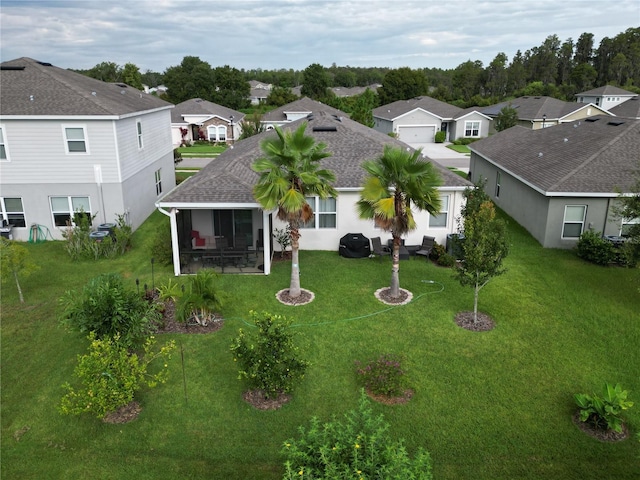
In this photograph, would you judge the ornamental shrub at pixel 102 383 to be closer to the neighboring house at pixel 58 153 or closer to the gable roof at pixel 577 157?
the neighboring house at pixel 58 153

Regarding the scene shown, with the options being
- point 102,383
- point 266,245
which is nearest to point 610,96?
point 266,245

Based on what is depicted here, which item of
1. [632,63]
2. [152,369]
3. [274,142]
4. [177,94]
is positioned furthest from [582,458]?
A: [632,63]

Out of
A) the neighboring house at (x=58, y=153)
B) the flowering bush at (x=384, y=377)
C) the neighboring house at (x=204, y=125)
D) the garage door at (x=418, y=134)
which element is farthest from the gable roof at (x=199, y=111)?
the flowering bush at (x=384, y=377)

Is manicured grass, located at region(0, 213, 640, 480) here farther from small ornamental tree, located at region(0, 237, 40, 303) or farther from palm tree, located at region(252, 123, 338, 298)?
palm tree, located at region(252, 123, 338, 298)

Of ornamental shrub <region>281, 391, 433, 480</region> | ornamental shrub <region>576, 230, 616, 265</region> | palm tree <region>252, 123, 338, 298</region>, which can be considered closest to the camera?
ornamental shrub <region>281, 391, 433, 480</region>

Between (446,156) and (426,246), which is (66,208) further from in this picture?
(446,156)

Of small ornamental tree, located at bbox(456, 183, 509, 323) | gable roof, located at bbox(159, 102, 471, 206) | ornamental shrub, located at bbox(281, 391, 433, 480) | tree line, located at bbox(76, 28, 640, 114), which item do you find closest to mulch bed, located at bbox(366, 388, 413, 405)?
ornamental shrub, located at bbox(281, 391, 433, 480)
